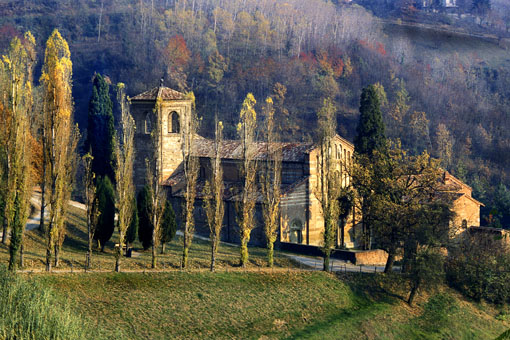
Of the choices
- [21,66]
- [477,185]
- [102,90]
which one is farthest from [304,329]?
[477,185]

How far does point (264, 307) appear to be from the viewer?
35188mm

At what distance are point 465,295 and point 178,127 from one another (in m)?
23.0

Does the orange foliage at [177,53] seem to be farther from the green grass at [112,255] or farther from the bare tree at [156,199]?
the bare tree at [156,199]

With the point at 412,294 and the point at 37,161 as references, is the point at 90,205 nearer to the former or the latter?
the point at 37,161

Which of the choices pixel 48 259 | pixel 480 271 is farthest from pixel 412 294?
pixel 48 259

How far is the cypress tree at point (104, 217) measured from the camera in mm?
39406

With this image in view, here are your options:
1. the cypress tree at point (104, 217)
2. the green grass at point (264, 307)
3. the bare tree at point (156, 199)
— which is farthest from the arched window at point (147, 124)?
the green grass at point (264, 307)

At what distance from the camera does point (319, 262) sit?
42500 mm

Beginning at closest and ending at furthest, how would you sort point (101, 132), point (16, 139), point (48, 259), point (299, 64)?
point (48, 259) → point (16, 139) → point (101, 132) → point (299, 64)

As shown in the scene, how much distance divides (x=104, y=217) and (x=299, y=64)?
6762cm

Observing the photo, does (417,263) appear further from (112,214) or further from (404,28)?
(404,28)

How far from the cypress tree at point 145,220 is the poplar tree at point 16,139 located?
7.63 m

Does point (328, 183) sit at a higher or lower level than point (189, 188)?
higher

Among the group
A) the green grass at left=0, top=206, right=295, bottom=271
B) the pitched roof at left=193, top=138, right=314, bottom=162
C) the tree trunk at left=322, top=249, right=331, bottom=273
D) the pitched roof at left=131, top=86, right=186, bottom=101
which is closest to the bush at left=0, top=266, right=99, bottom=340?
the green grass at left=0, top=206, right=295, bottom=271
